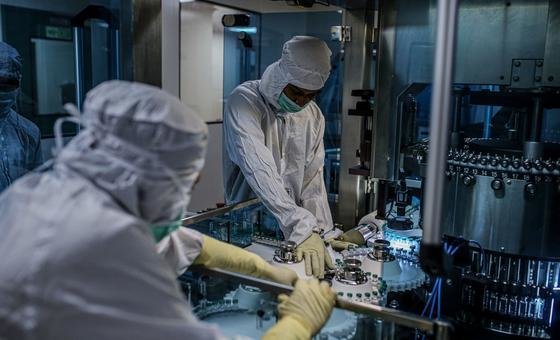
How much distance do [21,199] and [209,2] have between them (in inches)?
101

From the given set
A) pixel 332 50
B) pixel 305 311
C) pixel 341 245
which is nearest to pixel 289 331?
pixel 305 311

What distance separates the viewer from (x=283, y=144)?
2020 millimetres

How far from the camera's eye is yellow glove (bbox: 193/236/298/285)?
4.04 feet

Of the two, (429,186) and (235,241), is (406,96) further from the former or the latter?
(429,186)

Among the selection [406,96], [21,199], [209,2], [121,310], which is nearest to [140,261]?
[121,310]

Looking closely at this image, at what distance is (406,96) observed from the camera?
1.70 m

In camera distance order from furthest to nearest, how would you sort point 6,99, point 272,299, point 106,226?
1. point 6,99
2. point 272,299
3. point 106,226

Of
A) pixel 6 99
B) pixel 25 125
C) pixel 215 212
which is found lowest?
pixel 215 212

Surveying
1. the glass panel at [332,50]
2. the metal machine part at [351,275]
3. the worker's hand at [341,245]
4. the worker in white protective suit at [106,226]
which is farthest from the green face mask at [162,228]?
the glass panel at [332,50]

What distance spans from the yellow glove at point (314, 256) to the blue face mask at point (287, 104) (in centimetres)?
53

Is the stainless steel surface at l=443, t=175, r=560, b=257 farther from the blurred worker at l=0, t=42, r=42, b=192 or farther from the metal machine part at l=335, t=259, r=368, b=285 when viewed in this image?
the blurred worker at l=0, t=42, r=42, b=192

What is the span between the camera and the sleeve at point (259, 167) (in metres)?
1.67

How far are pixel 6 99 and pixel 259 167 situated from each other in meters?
1.21

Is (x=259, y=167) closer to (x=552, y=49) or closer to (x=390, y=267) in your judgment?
(x=390, y=267)
